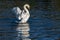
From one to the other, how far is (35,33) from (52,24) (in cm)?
64

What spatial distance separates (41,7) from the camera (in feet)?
27.6

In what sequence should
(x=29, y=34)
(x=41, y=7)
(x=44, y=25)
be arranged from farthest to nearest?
1. (x=41, y=7)
2. (x=44, y=25)
3. (x=29, y=34)

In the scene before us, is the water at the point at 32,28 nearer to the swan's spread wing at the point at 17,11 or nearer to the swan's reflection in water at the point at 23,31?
the swan's reflection in water at the point at 23,31

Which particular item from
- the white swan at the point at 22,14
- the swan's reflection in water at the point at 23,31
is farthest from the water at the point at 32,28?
the white swan at the point at 22,14

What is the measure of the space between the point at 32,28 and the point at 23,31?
0.24m

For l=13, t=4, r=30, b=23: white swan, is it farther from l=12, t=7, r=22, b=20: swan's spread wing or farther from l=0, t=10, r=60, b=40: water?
l=0, t=10, r=60, b=40: water

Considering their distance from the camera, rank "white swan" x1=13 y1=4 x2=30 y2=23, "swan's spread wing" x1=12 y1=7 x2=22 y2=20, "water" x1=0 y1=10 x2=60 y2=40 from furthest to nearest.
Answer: "swan's spread wing" x1=12 y1=7 x2=22 y2=20
"white swan" x1=13 y1=4 x2=30 y2=23
"water" x1=0 y1=10 x2=60 y2=40

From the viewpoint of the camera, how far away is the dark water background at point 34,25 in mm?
6555

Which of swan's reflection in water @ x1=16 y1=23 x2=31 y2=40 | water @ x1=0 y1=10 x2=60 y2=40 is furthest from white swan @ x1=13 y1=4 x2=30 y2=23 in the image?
swan's reflection in water @ x1=16 y1=23 x2=31 y2=40

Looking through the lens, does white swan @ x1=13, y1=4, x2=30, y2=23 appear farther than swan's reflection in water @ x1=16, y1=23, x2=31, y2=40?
Yes

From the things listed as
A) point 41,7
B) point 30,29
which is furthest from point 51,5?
point 30,29

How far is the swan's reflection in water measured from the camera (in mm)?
6559

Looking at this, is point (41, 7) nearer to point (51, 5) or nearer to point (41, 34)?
point (51, 5)

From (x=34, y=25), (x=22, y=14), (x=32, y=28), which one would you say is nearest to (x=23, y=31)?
(x=32, y=28)
